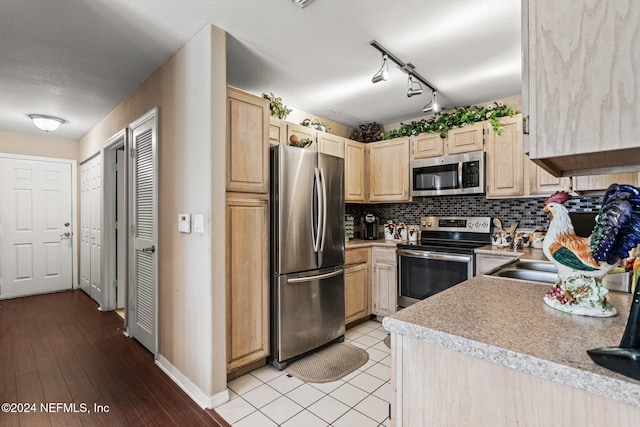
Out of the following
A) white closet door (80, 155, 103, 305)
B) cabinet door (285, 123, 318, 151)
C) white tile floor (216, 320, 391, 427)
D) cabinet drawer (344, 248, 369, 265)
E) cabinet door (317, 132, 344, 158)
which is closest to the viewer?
white tile floor (216, 320, 391, 427)

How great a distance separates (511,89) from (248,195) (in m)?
2.76

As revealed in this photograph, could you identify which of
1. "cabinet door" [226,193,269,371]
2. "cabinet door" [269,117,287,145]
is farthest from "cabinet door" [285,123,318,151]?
"cabinet door" [226,193,269,371]

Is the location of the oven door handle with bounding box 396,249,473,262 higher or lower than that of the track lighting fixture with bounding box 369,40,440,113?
lower

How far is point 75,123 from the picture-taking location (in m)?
4.07

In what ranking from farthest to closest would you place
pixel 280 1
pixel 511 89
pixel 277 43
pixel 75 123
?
pixel 75 123 → pixel 511 89 → pixel 277 43 → pixel 280 1

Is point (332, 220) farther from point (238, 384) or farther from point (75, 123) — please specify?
point (75, 123)

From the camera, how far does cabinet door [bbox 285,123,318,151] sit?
298cm

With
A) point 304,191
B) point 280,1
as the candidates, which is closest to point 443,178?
point 304,191

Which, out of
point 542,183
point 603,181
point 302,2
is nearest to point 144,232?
point 302,2

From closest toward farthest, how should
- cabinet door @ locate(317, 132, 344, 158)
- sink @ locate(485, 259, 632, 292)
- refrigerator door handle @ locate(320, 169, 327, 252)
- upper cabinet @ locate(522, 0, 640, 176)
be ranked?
upper cabinet @ locate(522, 0, 640, 176), sink @ locate(485, 259, 632, 292), refrigerator door handle @ locate(320, 169, 327, 252), cabinet door @ locate(317, 132, 344, 158)

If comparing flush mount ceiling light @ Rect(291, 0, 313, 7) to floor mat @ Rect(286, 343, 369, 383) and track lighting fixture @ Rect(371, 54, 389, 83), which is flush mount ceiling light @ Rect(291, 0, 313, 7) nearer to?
track lighting fixture @ Rect(371, 54, 389, 83)

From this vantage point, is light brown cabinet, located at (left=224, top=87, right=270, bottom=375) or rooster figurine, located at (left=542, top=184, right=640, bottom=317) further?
light brown cabinet, located at (left=224, top=87, right=270, bottom=375)

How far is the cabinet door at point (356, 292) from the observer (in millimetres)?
3230

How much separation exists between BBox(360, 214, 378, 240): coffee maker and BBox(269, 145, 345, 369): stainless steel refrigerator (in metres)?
1.01
